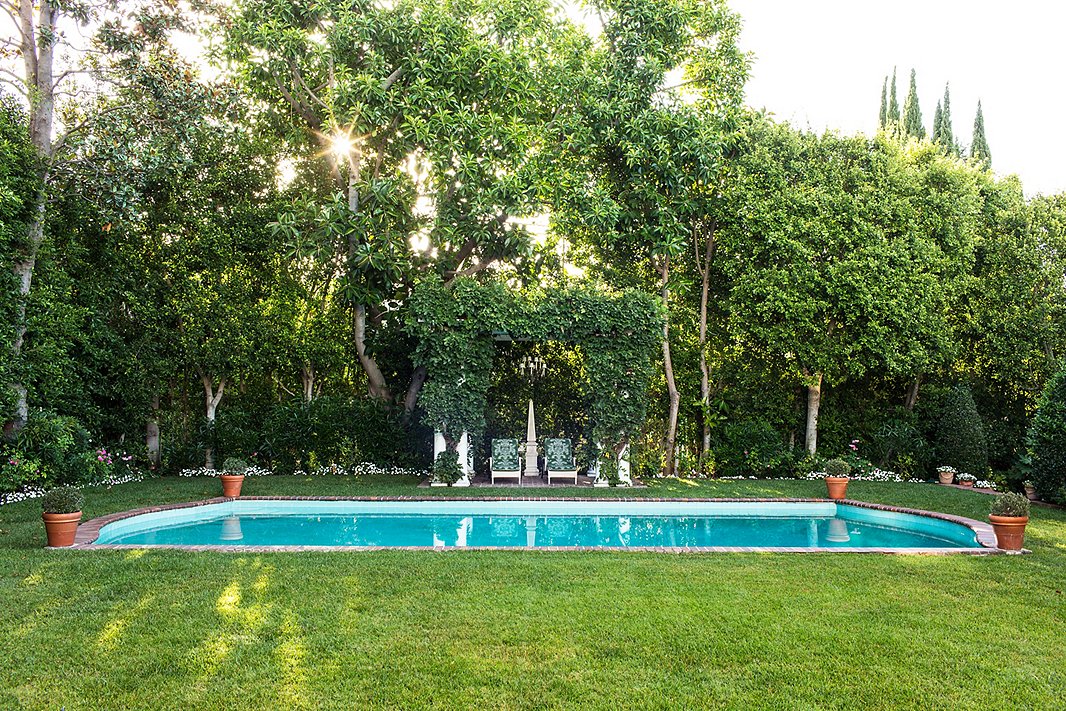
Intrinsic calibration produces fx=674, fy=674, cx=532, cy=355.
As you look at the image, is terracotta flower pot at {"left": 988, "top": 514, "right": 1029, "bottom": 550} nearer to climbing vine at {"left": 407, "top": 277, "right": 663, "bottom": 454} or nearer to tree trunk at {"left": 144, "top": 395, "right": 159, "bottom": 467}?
climbing vine at {"left": 407, "top": 277, "right": 663, "bottom": 454}

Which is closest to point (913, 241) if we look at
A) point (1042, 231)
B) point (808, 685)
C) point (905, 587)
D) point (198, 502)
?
point (1042, 231)

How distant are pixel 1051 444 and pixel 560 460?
8.75m

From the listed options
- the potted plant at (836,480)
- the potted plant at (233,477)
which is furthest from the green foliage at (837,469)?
the potted plant at (233,477)

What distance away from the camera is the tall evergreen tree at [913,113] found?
25719 mm

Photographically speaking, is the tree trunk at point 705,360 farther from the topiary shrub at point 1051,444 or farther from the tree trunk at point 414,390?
the tree trunk at point 414,390

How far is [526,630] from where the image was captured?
489 cm

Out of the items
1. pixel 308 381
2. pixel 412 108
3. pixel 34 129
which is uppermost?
pixel 412 108

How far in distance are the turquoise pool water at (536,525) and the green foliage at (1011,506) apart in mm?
1262

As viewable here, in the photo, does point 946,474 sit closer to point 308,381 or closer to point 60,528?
point 308,381

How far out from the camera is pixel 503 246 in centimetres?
1465

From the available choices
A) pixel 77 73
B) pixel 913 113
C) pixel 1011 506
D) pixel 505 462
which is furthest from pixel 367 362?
pixel 913 113

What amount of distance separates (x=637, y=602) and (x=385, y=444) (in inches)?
423

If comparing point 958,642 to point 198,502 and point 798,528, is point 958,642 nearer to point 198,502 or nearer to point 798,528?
point 798,528

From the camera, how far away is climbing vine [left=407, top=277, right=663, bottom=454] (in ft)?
42.8
